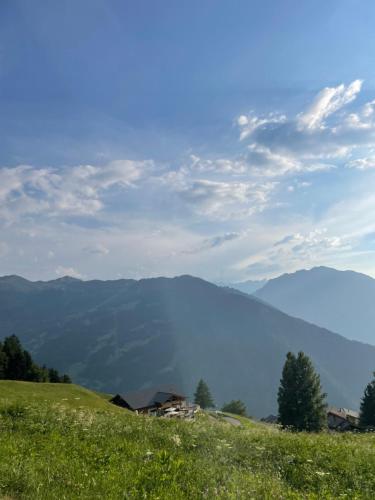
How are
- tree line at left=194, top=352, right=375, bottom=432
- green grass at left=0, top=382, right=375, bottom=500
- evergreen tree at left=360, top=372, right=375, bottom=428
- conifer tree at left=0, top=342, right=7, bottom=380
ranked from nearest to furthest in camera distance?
green grass at left=0, top=382, right=375, bottom=500 → tree line at left=194, top=352, right=375, bottom=432 → evergreen tree at left=360, top=372, right=375, bottom=428 → conifer tree at left=0, top=342, right=7, bottom=380

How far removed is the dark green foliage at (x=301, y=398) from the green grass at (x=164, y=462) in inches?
1854

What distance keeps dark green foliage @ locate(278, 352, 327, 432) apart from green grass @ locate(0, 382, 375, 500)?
47102 mm

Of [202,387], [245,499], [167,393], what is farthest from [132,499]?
[202,387]

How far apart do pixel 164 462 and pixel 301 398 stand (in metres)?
53.2

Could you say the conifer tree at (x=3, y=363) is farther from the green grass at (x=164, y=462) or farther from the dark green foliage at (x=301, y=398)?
the green grass at (x=164, y=462)

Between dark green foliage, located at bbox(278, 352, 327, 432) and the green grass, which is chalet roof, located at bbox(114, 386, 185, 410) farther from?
the green grass

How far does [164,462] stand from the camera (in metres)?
9.35

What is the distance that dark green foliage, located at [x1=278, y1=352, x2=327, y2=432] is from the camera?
55.7 metres

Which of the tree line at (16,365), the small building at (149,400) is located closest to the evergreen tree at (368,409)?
the small building at (149,400)

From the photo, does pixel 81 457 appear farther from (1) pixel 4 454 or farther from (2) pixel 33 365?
(2) pixel 33 365

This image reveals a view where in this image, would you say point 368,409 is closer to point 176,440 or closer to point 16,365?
point 176,440

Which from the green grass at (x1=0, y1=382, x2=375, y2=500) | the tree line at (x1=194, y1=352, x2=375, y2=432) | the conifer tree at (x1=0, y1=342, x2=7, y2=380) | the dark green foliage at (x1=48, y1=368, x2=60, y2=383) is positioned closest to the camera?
the green grass at (x1=0, y1=382, x2=375, y2=500)

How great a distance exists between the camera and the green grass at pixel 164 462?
778cm

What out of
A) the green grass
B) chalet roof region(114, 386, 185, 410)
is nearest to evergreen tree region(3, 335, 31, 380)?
chalet roof region(114, 386, 185, 410)
